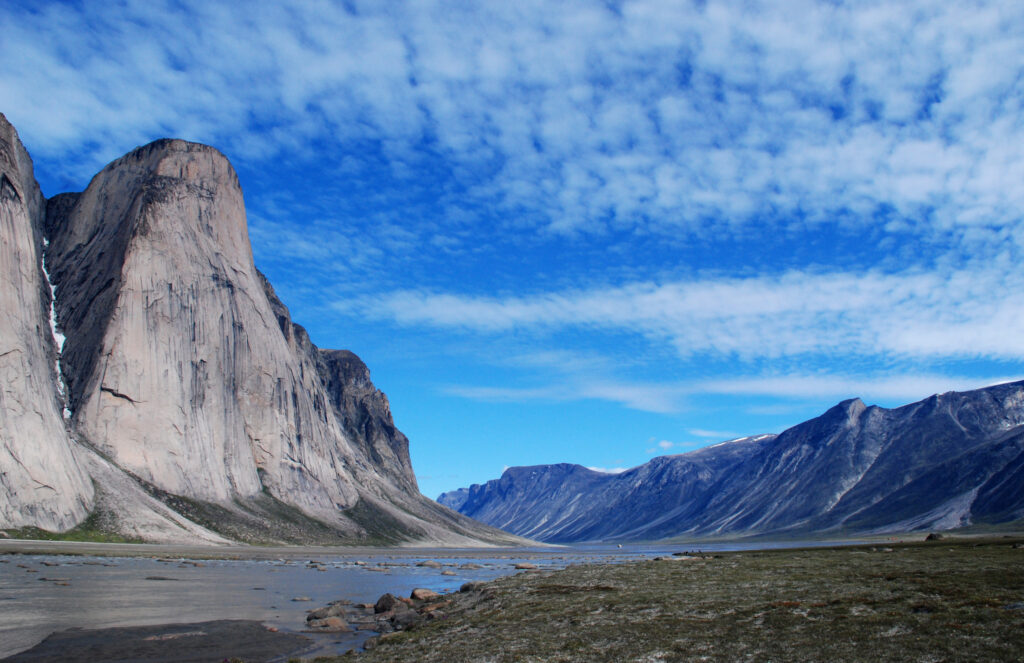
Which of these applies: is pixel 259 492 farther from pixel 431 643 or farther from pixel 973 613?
pixel 973 613

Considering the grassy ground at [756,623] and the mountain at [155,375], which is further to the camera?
the mountain at [155,375]

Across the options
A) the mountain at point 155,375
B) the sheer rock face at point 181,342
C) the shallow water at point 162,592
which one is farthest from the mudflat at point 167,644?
the sheer rock face at point 181,342

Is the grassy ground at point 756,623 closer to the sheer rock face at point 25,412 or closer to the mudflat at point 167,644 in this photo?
the mudflat at point 167,644

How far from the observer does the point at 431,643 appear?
2166 cm

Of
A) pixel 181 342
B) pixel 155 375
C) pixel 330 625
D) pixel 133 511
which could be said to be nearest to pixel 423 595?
pixel 330 625

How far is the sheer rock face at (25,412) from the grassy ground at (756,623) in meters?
73.1

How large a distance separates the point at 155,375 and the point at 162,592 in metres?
91.6

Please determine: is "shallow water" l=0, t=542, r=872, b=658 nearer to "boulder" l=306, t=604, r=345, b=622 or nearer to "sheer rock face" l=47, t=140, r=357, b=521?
"boulder" l=306, t=604, r=345, b=622

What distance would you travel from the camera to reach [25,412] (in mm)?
80750

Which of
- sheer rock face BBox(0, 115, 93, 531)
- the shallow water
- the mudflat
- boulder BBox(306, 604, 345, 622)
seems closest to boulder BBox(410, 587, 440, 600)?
the shallow water

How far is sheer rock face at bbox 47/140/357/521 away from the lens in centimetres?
11269

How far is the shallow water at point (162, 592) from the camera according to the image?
26.4m

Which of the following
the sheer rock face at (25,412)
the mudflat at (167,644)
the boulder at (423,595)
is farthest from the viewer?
the sheer rock face at (25,412)

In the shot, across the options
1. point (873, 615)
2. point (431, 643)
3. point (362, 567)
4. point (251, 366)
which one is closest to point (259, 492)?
point (251, 366)
